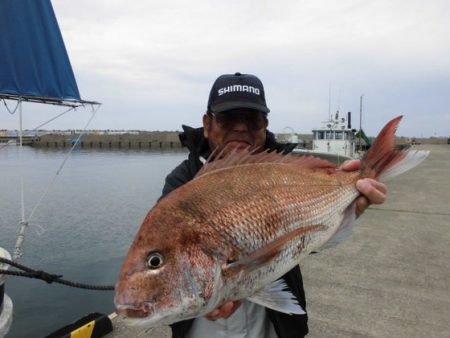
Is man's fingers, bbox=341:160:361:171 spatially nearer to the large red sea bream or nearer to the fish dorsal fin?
the fish dorsal fin

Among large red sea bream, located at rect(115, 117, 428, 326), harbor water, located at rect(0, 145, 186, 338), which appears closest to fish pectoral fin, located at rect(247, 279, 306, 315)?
large red sea bream, located at rect(115, 117, 428, 326)

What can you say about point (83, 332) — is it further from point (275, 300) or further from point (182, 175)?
point (275, 300)

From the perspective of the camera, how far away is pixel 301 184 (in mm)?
2000

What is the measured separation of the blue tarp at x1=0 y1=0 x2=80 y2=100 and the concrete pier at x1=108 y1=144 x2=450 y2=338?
5583mm

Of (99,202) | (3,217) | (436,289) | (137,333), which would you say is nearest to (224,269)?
(137,333)

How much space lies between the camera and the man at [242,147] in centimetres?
218

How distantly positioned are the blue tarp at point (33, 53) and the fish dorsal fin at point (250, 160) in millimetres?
6803

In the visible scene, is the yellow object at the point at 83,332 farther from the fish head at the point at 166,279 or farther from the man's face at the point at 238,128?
the fish head at the point at 166,279

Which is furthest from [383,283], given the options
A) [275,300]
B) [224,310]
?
[224,310]

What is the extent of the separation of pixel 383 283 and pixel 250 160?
3.86 m

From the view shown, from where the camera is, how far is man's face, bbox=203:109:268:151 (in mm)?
2273

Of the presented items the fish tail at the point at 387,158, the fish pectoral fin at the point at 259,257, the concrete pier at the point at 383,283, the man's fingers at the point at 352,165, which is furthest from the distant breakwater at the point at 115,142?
the fish pectoral fin at the point at 259,257

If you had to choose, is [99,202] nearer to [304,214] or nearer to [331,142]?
[331,142]

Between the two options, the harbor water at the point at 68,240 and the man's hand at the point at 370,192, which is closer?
the man's hand at the point at 370,192
